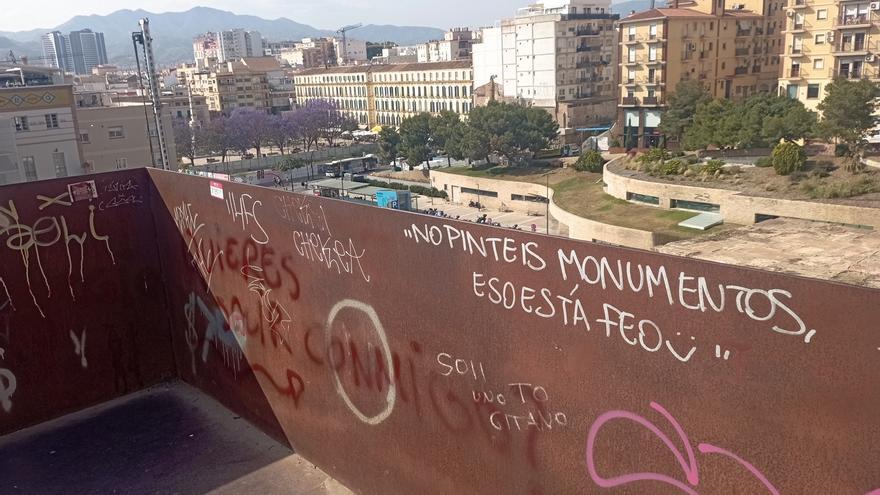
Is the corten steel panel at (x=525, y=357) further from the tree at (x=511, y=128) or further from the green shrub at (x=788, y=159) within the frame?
the tree at (x=511, y=128)

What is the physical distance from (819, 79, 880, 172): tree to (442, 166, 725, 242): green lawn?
10365mm

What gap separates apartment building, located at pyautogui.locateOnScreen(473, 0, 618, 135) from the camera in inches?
2650

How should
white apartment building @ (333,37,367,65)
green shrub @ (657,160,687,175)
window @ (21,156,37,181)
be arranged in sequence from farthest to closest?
white apartment building @ (333,37,367,65) < green shrub @ (657,160,687,175) < window @ (21,156,37,181)

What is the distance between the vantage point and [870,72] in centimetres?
4278

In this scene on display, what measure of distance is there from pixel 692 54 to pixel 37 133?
151 feet

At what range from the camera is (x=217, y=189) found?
734cm

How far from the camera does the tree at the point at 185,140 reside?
70544 mm

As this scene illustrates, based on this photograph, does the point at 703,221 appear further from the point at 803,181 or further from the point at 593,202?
the point at 593,202

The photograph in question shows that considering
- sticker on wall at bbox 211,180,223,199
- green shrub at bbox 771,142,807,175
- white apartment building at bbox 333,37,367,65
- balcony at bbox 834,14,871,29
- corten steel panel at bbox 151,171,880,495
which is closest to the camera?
corten steel panel at bbox 151,171,880,495

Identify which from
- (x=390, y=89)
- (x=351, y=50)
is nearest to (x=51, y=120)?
(x=390, y=89)

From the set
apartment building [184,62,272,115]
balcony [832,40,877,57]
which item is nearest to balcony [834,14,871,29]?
balcony [832,40,877,57]

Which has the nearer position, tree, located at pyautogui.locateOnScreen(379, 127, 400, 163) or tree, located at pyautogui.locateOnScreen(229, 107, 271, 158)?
tree, located at pyautogui.locateOnScreen(379, 127, 400, 163)

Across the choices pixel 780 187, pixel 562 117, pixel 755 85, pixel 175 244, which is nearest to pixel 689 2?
pixel 755 85

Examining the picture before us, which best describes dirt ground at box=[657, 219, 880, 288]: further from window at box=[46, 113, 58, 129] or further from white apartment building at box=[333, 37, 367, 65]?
white apartment building at box=[333, 37, 367, 65]
